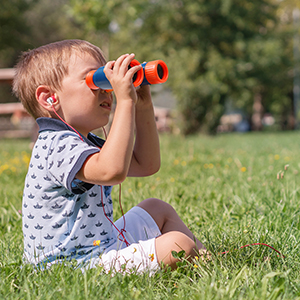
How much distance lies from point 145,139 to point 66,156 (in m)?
0.57

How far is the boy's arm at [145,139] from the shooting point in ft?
6.31

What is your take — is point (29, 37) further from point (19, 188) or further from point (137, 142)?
point (137, 142)

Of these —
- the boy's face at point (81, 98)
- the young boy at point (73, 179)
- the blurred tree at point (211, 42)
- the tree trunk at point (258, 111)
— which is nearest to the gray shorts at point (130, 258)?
the young boy at point (73, 179)

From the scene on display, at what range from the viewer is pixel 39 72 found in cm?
173

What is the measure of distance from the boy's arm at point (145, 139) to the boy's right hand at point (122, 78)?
15.8 inches

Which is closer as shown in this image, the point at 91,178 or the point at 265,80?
the point at 91,178

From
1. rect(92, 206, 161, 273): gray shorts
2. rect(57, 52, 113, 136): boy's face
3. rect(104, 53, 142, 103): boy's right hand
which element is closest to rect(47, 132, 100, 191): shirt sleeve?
rect(57, 52, 113, 136): boy's face

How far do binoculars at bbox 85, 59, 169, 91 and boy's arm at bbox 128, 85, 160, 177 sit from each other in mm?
360

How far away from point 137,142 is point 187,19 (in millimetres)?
22286

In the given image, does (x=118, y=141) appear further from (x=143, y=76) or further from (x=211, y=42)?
(x=211, y=42)

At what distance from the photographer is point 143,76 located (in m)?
1.51

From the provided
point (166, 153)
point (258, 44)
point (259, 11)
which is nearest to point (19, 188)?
point (166, 153)

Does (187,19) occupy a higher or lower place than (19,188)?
higher

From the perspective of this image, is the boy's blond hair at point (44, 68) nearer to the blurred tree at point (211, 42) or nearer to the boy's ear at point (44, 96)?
the boy's ear at point (44, 96)
